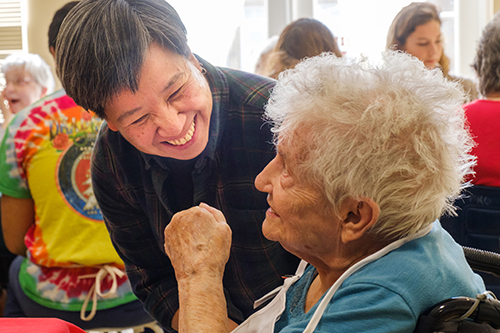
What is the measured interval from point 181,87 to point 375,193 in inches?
19.9

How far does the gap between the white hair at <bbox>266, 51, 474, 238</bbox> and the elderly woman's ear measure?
0.01m

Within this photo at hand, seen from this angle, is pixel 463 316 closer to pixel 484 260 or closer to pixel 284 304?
pixel 484 260

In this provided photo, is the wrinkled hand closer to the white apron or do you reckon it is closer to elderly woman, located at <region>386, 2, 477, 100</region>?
the white apron

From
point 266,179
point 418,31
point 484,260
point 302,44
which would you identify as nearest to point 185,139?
point 266,179

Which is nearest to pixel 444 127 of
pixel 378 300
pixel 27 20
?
pixel 378 300

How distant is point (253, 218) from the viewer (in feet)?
4.22

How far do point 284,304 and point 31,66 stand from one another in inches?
103

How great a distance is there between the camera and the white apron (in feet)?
2.83

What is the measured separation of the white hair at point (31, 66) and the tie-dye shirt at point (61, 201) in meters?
1.21

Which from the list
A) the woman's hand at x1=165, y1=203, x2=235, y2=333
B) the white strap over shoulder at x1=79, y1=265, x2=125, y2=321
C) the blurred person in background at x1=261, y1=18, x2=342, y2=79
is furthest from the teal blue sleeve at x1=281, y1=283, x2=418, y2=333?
the blurred person in background at x1=261, y1=18, x2=342, y2=79

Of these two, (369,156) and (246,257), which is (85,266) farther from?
(369,156)

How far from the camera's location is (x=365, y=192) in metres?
0.87

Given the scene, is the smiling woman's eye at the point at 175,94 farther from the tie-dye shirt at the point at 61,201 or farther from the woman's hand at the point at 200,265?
the tie-dye shirt at the point at 61,201

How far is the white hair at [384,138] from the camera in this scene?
85cm
